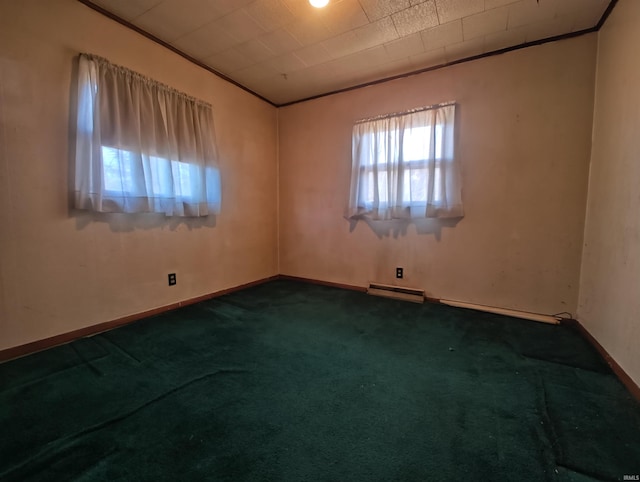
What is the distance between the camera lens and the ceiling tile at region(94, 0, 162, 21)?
6.62 ft

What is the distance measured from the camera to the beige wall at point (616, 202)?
5.13 ft

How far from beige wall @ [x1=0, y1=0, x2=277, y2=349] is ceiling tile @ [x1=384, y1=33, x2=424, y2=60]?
1.91 meters

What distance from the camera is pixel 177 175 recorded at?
259 cm

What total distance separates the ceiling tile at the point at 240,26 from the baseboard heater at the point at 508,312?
10.4 feet

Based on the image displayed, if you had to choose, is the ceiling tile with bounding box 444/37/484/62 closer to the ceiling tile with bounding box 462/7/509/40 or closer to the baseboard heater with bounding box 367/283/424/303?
the ceiling tile with bounding box 462/7/509/40

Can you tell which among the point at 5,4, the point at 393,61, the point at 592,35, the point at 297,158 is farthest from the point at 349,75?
the point at 5,4

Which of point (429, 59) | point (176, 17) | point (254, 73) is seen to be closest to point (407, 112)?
point (429, 59)

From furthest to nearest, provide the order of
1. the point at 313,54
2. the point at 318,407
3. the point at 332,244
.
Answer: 1. the point at 332,244
2. the point at 313,54
3. the point at 318,407

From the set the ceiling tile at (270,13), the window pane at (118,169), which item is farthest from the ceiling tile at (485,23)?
the window pane at (118,169)

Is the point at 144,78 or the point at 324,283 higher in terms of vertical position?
the point at 144,78

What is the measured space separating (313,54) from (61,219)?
259 cm

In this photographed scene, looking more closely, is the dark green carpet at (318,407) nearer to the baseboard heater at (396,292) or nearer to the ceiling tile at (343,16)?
the baseboard heater at (396,292)

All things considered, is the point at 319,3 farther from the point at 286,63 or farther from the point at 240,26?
the point at 286,63

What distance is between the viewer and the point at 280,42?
248 centimetres
